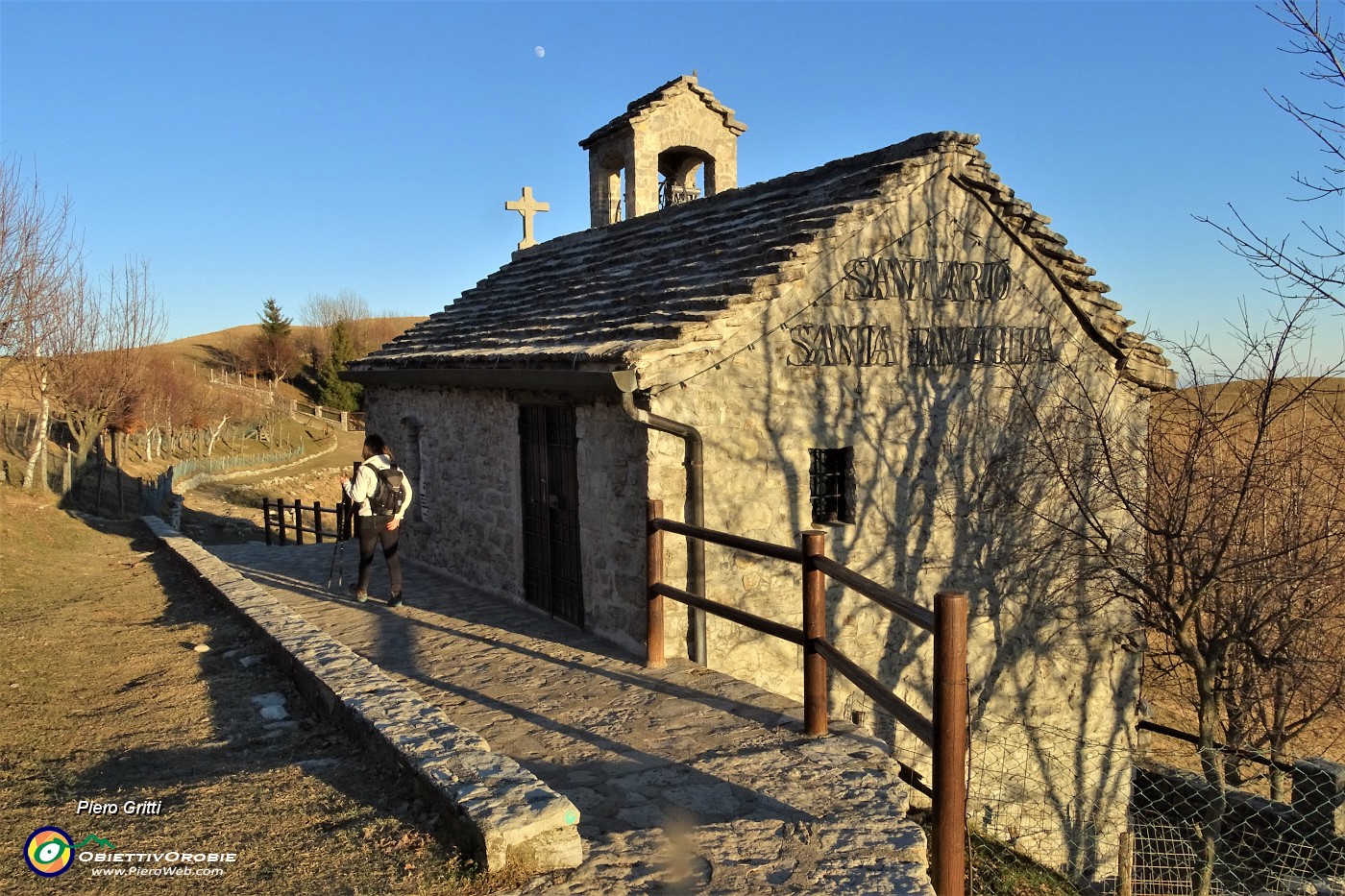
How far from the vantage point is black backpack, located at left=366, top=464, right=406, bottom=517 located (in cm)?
885

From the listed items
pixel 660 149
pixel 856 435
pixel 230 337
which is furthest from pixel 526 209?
pixel 230 337

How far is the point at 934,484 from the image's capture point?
326 inches

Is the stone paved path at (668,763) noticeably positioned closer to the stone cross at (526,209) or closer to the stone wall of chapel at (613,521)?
the stone wall of chapel at (613,521)

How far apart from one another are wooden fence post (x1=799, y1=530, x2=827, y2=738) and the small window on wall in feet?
9.14

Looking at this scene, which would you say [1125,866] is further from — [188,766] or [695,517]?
[188,766]

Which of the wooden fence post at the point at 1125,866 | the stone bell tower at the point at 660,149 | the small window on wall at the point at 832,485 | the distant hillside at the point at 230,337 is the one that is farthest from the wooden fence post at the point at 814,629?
the distant hillside at the point at 230,337

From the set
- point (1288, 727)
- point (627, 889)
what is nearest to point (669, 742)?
point (627, 889)

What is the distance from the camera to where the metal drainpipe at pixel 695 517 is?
23.2ft

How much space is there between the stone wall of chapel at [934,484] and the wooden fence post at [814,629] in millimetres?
1982

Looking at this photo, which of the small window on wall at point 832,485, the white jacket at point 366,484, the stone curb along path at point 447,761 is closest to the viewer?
the stone curb along path at point 447,761

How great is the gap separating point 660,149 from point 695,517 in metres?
7.44

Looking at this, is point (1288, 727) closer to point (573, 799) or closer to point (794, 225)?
point (794, 225)

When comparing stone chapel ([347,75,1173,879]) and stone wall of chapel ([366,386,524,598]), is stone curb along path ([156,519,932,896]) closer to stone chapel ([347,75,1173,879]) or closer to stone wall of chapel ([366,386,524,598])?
stone chapel ([347,75,1173,879])

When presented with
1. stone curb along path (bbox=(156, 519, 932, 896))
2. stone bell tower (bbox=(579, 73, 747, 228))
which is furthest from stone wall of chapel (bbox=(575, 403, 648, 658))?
stone bell tower (bbox=(579, 73, 747, 228))
